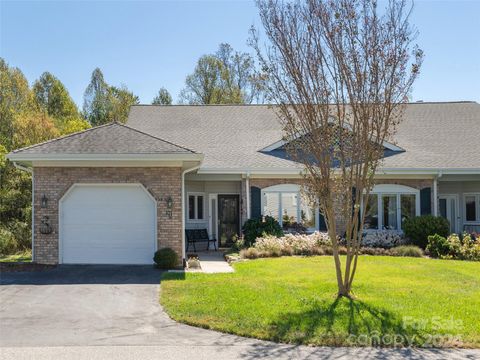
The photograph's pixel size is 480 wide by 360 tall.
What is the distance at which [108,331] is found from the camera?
7352 millimetres

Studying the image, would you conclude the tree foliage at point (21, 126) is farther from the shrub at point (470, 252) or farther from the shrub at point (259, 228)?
the shrub at point (470, 252)

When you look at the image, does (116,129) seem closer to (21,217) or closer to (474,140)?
(21,217)

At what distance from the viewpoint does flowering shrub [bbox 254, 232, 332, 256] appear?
1608 cm

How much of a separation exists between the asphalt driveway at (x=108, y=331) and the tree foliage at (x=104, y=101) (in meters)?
32.6

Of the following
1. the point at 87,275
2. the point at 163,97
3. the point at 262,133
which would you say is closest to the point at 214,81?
the point at 163,97

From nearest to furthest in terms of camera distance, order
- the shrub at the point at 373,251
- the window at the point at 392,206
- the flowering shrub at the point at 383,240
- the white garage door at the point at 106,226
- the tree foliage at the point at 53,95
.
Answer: the white garage door at the point at 106,226 < the shrub at the point at 373,251 < the flowering shrub at the point at 383,240 < the window at the point at 392,206 < the tree foliage at the point at 53,95

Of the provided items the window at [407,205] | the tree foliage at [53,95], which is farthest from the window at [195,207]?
the tree foliage at [53,95]

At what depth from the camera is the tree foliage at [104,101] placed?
42.3m

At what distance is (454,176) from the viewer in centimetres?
1888

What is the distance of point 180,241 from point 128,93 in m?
32.7

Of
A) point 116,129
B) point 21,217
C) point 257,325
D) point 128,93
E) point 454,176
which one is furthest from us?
point 128,93

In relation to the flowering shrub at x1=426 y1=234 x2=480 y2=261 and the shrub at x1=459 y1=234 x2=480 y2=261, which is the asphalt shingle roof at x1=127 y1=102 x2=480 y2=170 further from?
the shrub at x1=459 y1=234 x2=480 y2=261

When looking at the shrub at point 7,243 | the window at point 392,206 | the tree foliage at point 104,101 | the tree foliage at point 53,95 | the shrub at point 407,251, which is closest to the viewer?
the shrub at point 407,251

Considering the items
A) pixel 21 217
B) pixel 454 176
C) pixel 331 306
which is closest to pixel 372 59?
pixel 331 306
